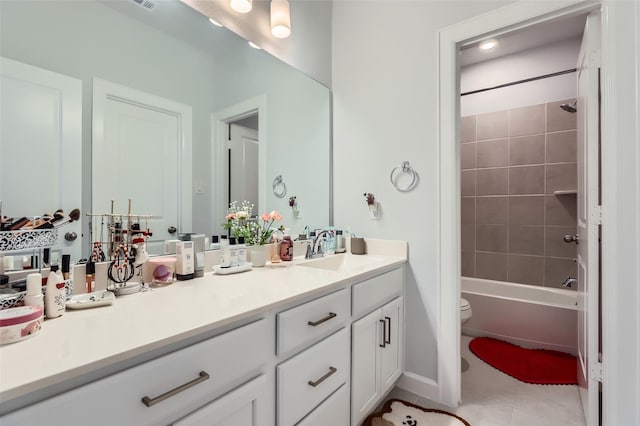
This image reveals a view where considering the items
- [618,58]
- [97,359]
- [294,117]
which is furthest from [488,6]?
[97,359]

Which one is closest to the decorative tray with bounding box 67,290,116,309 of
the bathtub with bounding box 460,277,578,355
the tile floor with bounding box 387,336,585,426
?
the tile floor with bounding box 387,336,585,426

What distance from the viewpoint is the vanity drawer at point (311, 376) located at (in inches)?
39.8

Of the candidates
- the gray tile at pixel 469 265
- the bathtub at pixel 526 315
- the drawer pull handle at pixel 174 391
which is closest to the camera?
the drawer pull handle at pixel 174 391

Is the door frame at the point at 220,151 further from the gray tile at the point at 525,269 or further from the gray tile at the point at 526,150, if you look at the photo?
the gray tile at the point at 525,269

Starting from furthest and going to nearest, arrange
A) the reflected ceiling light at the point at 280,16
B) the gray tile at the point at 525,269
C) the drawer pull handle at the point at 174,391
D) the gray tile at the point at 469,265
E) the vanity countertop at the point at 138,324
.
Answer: the gray tile at the point at 469,265 < the gray tile at the point at 525,269 < the reflected ceiling light at the point at 280,16 < the drawer pull handle at the point at 174,391 < the vanity countertop at the point at 138,324

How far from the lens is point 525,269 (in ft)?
9.24

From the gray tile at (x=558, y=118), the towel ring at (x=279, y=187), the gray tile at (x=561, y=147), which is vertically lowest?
the towel ring at (x=279, y=187)

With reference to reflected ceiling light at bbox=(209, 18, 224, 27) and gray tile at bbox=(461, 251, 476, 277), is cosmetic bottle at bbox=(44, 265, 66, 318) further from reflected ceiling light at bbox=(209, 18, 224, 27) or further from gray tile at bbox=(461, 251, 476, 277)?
gray tile at bbox=(461, 251, 476, 277)

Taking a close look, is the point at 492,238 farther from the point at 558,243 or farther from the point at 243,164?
the point at 243,164

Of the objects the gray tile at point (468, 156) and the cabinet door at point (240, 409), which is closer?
the cabinet door at point (240, 409)

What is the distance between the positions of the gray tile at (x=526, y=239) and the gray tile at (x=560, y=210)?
121 mm

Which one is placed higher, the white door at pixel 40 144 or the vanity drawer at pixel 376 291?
the white door at pixel 40 144

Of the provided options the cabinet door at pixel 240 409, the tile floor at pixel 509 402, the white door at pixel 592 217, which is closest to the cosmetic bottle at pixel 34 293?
the cabinet door at pixel 240 409

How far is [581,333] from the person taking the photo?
5.71ft
